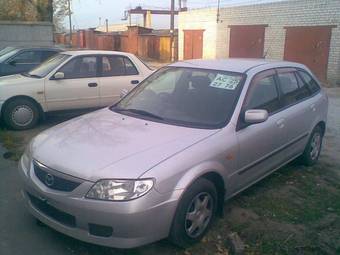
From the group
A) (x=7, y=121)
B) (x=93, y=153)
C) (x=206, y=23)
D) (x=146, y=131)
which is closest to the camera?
(x=93, y=153)

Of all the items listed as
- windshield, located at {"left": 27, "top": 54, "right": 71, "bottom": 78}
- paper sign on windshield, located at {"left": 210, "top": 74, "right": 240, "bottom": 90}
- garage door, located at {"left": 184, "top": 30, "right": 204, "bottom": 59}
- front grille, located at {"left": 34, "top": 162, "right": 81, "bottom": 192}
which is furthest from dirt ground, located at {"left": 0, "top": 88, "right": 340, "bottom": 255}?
garage door, located at {"left": 184, "top": 30, "right": 204, "bottom": 59}

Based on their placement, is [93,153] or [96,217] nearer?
[96,217]

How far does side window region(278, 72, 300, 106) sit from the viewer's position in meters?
4.80

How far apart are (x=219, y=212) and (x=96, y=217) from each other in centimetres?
141

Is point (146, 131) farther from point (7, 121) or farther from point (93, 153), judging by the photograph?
point (7, 121)

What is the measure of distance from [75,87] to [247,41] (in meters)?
15.6

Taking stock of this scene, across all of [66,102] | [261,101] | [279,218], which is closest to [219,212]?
[279,218]

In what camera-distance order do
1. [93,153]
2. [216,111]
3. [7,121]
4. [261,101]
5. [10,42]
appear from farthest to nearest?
[10,42], [7,121], [261,101], [216,111], [93,153]

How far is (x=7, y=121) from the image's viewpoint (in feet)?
23.6

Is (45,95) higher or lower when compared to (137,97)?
lower

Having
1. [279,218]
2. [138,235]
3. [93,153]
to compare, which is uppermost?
[93,153]

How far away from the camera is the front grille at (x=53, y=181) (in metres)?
3.02

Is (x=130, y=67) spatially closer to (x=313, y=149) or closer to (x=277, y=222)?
(x=313, y=149)

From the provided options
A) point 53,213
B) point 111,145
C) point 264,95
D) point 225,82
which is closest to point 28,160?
point 53,213
